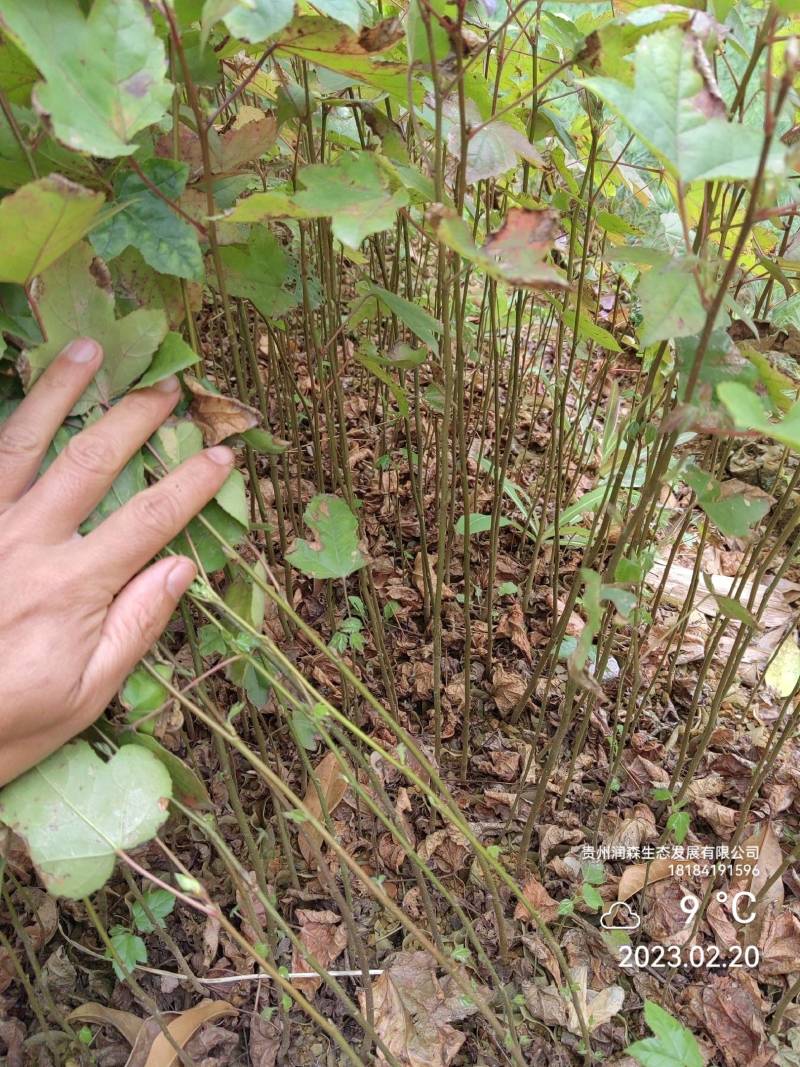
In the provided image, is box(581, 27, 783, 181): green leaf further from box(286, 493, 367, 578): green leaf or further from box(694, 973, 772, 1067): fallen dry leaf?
box(694, 973, 772, 1067): fallen dry leaf

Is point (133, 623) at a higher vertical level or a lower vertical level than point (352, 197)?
lower

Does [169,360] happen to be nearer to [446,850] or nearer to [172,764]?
[172,764]

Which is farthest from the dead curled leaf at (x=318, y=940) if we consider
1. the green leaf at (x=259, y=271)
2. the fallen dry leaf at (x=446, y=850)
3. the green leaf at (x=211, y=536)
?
the green leaf at (x=259, y=271)

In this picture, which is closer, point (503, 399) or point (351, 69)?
point (351, 69)

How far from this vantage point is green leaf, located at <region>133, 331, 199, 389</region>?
25.1 inches

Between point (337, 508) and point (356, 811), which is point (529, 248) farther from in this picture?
point (356, 811)

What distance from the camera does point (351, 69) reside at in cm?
62

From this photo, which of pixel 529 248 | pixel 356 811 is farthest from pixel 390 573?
pixel 529 248

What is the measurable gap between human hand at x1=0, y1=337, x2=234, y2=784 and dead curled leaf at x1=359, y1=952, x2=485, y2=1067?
63 cm

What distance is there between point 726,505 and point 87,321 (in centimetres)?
61

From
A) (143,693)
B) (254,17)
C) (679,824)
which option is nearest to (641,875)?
(679,824)

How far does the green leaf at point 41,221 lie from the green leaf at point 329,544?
1.18ft

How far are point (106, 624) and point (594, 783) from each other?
36.0 inches

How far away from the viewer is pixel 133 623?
65 centimetres
